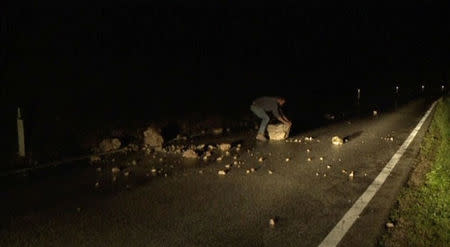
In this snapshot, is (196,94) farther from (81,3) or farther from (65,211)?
(65,211)

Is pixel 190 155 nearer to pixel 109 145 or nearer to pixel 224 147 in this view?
pixel 224 147

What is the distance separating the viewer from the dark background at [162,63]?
13461 mm

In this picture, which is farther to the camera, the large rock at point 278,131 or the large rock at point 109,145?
the large rock at point 278,131

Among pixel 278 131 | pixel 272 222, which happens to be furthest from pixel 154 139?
pixel 272 222

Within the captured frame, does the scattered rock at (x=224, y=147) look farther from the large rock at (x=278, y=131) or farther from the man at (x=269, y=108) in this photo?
the large rock at (x=278, y=131)

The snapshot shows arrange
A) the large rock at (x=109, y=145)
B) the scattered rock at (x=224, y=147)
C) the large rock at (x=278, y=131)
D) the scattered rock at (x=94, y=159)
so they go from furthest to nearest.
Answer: the large rock at (x=278, y=131) → the scattered rock at (x=224, y=147) → the large rock at (x=109, y=145) → the scattered rock at (x=94, y=159)

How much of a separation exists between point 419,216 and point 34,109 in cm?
1052

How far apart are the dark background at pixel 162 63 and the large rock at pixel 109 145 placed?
8.84ft

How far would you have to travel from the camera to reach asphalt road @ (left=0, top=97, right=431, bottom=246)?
482 cm

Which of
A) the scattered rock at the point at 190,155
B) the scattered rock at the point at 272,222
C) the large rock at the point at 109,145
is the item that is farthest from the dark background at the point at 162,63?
the scattered rock at the point at 272,222

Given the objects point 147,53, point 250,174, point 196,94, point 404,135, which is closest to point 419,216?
point 250,174

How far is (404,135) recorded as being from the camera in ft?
39.2

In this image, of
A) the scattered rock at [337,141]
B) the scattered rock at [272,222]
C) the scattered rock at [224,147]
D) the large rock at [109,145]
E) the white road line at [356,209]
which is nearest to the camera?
the white road line at [356,209]

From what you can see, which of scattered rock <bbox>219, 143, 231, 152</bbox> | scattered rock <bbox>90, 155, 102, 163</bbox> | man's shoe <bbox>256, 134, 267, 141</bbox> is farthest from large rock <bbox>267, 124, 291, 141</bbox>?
scattered rock <bbox>90, 155, 102, 163</bbox>
